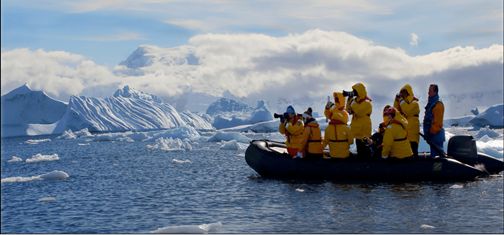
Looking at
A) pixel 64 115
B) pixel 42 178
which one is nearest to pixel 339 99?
pixel 42 178

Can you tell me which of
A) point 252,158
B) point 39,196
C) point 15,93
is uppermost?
point 15,93

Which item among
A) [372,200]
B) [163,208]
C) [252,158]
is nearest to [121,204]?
[163,208]

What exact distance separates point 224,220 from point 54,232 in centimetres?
252

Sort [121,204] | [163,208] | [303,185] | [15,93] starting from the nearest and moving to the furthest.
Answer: [163,208] < [121,204] < [303,185] < [15,93]

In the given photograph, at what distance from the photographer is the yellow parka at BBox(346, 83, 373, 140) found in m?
8.49

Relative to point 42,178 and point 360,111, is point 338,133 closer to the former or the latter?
point 360,111

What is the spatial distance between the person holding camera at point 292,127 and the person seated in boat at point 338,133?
2.25ft

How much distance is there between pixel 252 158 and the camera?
33.9 feet

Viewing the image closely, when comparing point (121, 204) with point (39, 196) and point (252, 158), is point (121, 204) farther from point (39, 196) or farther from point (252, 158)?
point (252, 158)

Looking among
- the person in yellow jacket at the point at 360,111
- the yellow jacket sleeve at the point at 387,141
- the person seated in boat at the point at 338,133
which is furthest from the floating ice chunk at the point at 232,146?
the yellow jacket sleeve at the point at 387,141

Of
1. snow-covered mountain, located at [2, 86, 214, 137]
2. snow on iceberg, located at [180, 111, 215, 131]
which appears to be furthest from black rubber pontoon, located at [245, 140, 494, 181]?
snow on iceberg, located at [180, 111, 215, 131]

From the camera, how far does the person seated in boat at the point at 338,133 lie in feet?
28.8

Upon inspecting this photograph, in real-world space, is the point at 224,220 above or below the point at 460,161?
below

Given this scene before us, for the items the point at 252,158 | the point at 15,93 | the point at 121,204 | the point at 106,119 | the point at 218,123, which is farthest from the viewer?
the point at 218,123
